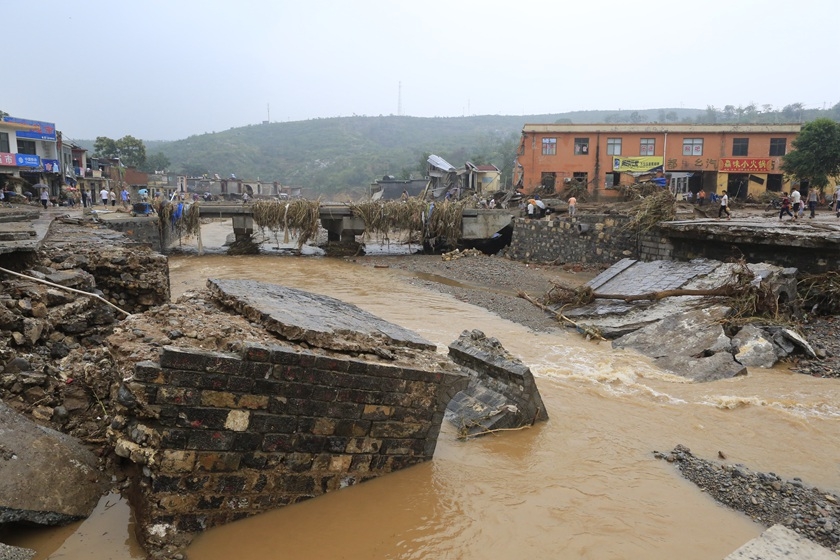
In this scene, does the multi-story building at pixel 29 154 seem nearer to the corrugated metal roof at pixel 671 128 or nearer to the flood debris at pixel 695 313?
the corrugated metal roof at pixel 671 128

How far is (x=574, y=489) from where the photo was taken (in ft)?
15.8

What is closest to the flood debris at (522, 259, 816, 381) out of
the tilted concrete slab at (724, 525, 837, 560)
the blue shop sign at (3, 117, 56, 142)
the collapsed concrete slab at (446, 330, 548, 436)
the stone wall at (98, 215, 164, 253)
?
the collapsed concrete slab at (446, 330, 548, 436)

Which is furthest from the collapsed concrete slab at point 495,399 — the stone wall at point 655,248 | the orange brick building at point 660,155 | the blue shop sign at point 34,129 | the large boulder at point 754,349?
the blue shop sign at point 34,129

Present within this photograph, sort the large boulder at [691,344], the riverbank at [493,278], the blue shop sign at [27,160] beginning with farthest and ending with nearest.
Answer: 1. the blue shop sign at [27,160]
2. the riverbank at [493,278]
3. the large boulder at [691,344]

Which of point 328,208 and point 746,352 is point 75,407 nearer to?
point 746,352

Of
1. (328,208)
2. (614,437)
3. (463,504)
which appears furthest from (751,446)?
(328,208)

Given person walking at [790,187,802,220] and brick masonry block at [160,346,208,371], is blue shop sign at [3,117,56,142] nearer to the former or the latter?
brick masonry block at [160,346,208,371]

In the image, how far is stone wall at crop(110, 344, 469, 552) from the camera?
3395 mm

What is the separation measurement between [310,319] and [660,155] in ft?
114

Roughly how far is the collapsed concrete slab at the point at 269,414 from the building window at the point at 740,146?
35743 millimetres

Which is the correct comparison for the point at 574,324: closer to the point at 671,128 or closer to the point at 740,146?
the point at 671,128

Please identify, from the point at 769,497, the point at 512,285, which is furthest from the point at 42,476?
the point at 512,285

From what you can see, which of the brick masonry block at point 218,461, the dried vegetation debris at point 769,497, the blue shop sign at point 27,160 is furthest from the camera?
the blue shop sign at point 27,160

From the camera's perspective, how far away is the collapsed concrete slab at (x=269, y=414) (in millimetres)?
3408
